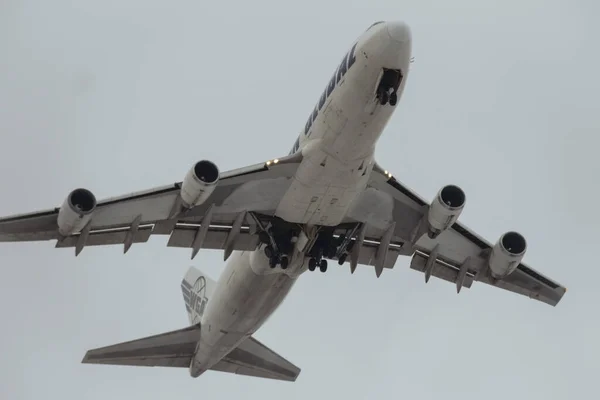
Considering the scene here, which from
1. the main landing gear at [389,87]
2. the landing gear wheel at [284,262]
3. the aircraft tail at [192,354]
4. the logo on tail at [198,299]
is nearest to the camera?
the main landing gear at [389,87]

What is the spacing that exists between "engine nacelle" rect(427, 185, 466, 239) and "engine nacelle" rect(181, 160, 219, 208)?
7567 millimetres

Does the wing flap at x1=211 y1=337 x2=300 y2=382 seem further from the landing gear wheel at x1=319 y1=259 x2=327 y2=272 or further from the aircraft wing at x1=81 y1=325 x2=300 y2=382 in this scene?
the landing gear wheel at x1=319 y1=259 x2=327 y2=272

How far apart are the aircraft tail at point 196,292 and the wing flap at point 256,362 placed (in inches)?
80.8

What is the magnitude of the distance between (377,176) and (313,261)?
388 cm

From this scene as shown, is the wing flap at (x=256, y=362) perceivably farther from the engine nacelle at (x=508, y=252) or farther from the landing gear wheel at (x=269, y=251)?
the engine nacelle at (x=508, y=252)

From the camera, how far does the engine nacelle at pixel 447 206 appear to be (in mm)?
35062

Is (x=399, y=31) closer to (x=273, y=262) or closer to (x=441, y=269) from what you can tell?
(x=273, y=262)

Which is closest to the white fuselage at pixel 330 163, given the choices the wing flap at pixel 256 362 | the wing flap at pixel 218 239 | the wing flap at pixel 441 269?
the wing flap at pixel 218 239

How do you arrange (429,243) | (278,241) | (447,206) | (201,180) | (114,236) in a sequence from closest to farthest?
(201,180) → (447,206) → (114,236) → (278,241) → (429,243)

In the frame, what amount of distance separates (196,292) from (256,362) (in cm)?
450

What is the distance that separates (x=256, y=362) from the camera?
44438mm

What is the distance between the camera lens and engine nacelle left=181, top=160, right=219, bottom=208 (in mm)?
32750

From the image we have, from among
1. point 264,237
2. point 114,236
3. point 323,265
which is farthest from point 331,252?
point 114,236

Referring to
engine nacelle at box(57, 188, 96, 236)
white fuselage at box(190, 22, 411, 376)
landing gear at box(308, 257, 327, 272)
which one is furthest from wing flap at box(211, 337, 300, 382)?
engine nacelle at box(57, 188, 96, 236)
